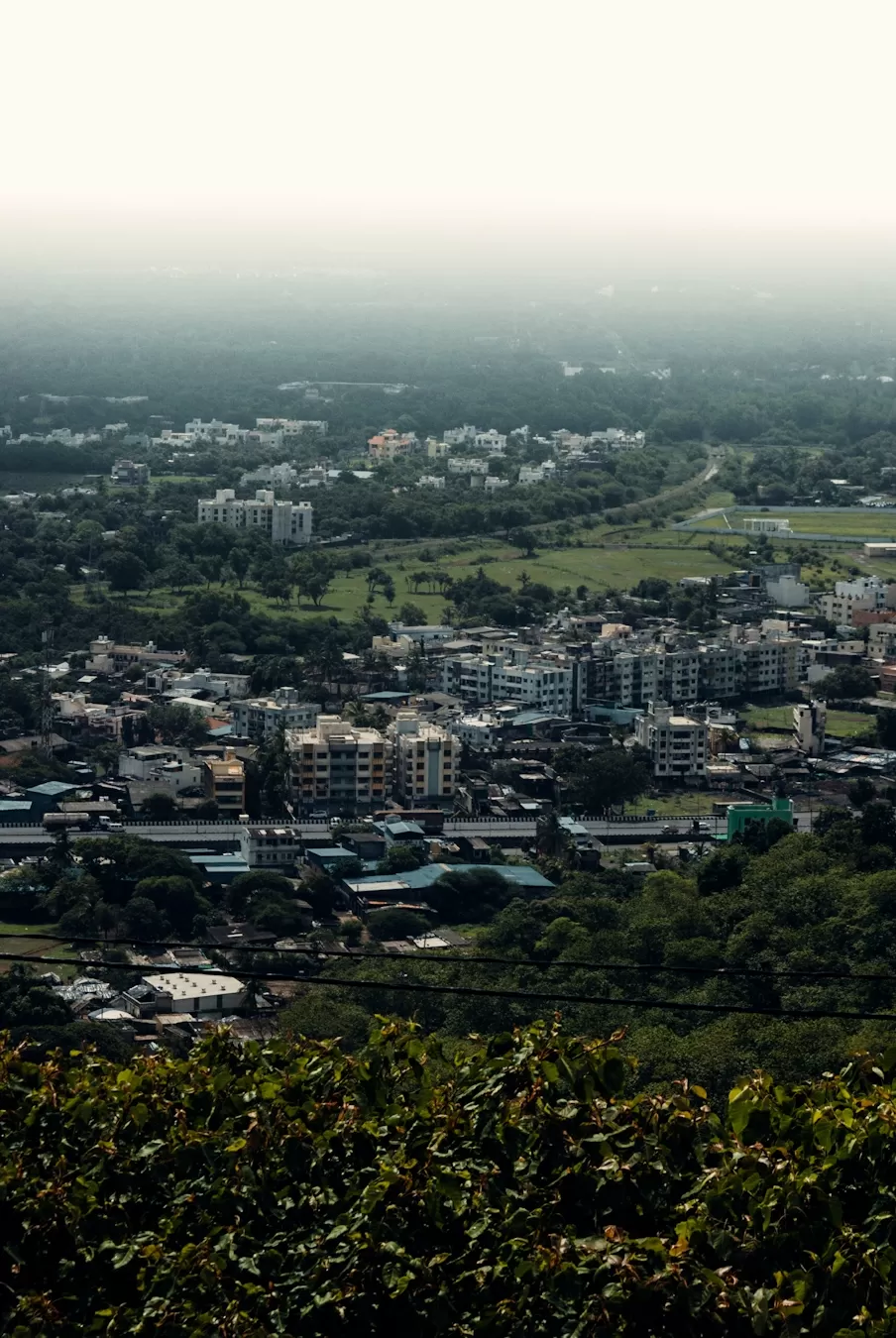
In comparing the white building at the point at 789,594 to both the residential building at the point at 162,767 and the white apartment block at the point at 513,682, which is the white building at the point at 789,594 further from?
the residential building at the point at 162,767

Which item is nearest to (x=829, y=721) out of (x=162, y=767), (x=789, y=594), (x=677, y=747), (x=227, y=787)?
(x=677, y=747)

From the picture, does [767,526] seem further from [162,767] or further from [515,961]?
[515,961]

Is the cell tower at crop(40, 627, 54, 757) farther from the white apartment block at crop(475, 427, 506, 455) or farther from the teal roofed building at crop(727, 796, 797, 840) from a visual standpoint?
the white apartment block at crop(475, 427, 506, 455)

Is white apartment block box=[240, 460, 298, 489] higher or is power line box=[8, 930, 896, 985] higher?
power line box=[8, 930, 896, 985]

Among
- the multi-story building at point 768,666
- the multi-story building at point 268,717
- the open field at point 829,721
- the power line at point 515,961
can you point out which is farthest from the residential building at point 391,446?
the power line at point 515,961

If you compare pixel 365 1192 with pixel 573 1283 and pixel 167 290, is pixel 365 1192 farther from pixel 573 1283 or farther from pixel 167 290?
pixel 167 290

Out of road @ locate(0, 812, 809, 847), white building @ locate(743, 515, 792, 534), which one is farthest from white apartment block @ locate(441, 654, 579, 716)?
white building @ locate(743, 515, 792, 534)
